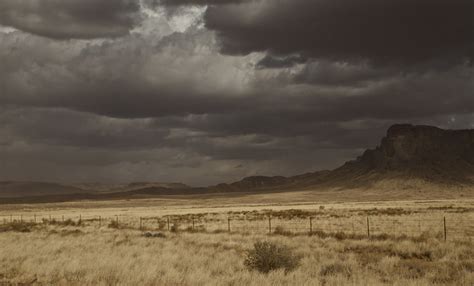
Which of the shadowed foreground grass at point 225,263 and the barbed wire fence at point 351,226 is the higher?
the shadowed foreground grass at point 225,263

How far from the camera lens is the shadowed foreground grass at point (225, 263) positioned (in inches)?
579

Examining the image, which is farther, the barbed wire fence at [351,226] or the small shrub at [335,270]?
the barbed wire fence at [351,226]

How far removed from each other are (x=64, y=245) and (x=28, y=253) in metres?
3.15

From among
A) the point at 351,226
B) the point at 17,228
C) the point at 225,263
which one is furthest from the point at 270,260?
the point at 17,228

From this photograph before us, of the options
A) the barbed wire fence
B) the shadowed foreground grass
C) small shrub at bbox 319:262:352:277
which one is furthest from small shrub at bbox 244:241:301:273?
the barbed wire fence

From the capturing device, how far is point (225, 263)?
1808cm

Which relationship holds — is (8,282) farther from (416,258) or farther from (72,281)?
(416,258)

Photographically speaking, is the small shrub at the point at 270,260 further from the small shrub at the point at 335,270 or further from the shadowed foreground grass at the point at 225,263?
the small shrub at the point at 335,270

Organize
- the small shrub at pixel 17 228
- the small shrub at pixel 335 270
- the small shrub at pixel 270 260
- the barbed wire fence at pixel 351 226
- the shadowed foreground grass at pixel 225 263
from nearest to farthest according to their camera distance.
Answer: the shadowed foreground grass at pixel 225 263
the small shrub at pixel 335 270
the small shrub at pixel 270 260
the barbed wire fence at pixel 351 226
the small shrub at pixel 17 228

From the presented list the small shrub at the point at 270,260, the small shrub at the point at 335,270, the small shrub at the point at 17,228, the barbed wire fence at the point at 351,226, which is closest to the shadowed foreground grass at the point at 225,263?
the small shrub at the point at 335,270

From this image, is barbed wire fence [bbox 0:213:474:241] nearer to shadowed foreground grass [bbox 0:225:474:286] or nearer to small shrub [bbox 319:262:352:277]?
shadowed foreground grass [bbox 0:225:474:286]

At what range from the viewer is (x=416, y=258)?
767 inches

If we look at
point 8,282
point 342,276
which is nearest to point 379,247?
point 342,276

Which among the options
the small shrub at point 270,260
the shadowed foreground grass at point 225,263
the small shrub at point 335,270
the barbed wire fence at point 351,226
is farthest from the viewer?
the barbed wire fence at point 351,226
